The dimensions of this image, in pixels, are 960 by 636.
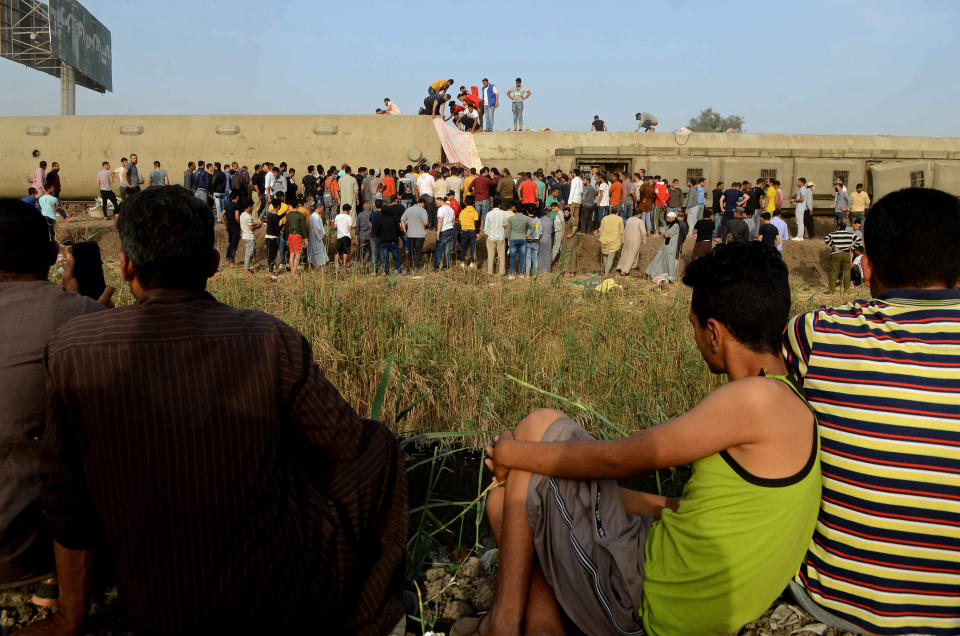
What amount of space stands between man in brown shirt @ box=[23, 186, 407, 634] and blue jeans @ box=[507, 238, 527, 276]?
11.5 m

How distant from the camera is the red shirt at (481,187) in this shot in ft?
49.2

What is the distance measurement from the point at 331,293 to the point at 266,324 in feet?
19.1

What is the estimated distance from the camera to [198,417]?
180cm

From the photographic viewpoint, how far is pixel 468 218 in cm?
1380

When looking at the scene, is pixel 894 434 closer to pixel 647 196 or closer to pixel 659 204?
pixel 647 196

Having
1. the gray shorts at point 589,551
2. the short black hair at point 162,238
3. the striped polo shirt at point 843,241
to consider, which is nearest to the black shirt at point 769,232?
the striped polo shirt at point 843,241

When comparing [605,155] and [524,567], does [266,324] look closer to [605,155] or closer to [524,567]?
[524,567]

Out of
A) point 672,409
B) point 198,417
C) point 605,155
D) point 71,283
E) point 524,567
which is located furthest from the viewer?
point 605,155

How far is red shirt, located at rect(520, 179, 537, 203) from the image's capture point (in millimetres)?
14133

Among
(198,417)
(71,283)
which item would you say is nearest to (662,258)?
(71,283)

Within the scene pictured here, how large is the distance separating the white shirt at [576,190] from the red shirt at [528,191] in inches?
→ 92.9

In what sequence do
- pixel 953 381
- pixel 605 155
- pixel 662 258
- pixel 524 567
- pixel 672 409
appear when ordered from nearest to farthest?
1. pixel 953 381
2. pixel 524 567
3. pixel 672 409
4. pixel 662 258
5. pixel 605 155

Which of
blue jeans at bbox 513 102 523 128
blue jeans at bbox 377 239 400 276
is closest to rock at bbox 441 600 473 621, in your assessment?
blue jeans at bbox 377 239 400 276

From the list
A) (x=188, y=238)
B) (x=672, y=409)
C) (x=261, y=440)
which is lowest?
(x=672, y=409)
